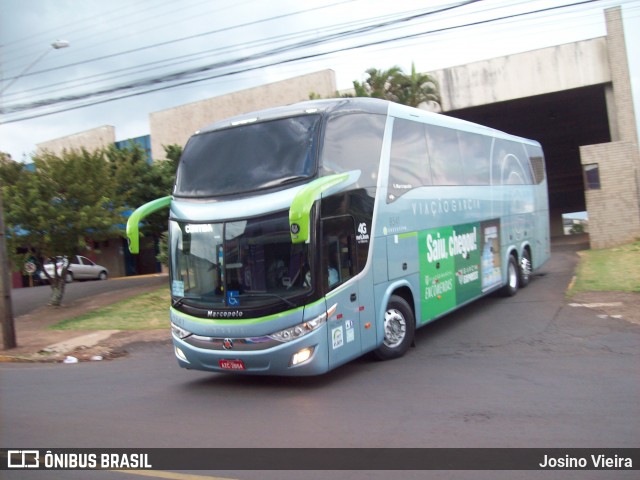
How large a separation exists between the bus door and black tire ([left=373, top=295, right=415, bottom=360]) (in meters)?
0.92

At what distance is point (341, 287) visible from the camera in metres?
7.64

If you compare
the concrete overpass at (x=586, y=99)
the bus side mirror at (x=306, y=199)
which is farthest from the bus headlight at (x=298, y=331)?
the concrete overpass at (x=586, y=99)

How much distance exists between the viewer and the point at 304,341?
282 inches

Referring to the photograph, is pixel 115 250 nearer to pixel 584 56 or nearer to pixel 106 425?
pixel 584 56

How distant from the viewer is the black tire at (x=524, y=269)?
48.7 ft

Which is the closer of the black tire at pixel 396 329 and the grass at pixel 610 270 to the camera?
the black tire at pixel 396 329

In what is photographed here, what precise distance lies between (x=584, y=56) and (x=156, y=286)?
62.5 feet

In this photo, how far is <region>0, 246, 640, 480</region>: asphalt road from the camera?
5471mm

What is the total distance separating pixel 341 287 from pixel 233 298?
1.44 metres

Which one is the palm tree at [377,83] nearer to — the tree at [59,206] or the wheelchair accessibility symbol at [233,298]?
the tree at [59,206]

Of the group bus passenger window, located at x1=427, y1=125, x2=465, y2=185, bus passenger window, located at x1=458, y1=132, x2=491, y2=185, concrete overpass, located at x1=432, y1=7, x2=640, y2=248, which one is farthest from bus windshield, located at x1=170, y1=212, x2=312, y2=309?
concrete overpass, located at x1=432, y1=7, x2=640, y2=248

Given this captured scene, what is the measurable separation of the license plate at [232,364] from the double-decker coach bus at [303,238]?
2cm

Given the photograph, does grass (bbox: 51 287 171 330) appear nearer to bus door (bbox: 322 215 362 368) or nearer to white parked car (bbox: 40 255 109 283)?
bus door (bbox: 322 215 362 368)

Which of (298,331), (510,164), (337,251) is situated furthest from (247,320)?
(510,164)
